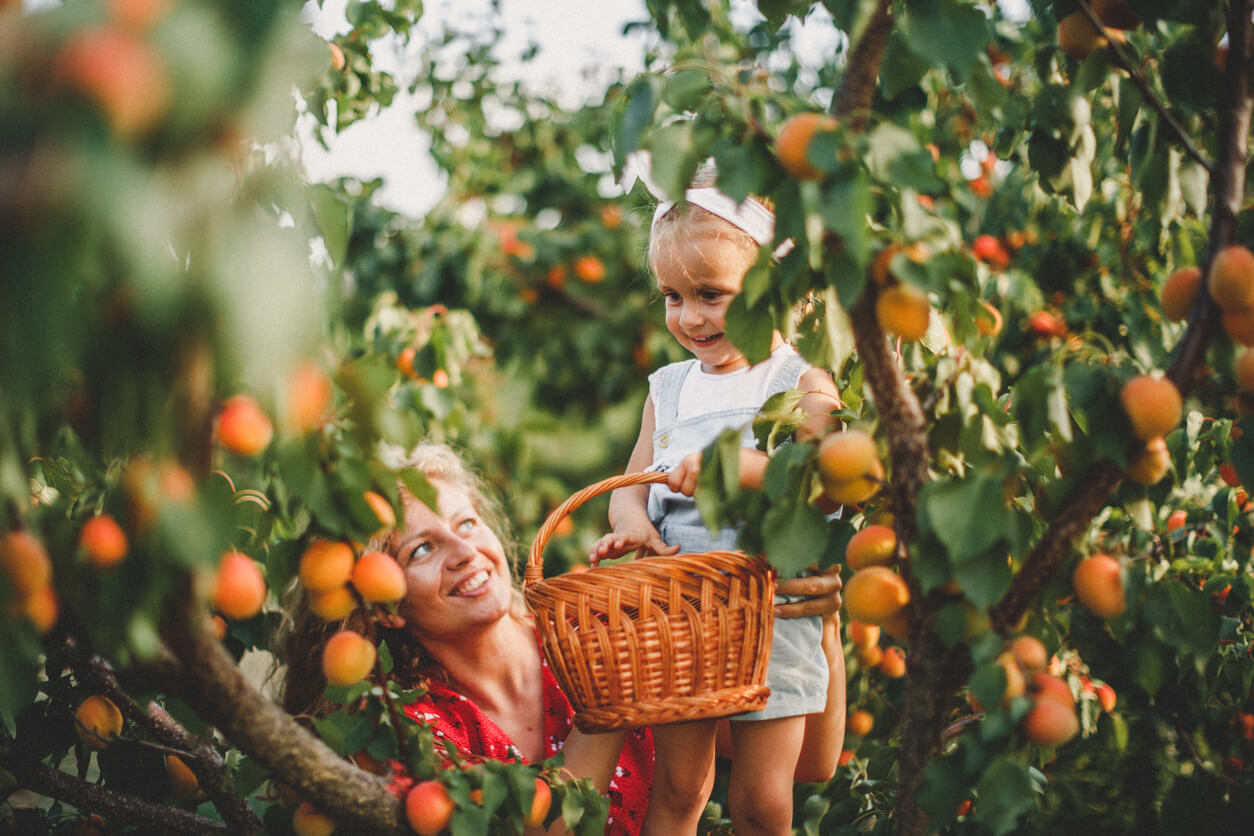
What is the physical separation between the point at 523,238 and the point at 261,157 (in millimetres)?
3816

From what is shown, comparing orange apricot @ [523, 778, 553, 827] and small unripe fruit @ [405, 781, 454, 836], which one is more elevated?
small unripe fruit @ [405, 781, 454, 836]

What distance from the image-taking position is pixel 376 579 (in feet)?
2.94

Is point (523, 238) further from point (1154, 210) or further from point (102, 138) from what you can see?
point (102, 138)

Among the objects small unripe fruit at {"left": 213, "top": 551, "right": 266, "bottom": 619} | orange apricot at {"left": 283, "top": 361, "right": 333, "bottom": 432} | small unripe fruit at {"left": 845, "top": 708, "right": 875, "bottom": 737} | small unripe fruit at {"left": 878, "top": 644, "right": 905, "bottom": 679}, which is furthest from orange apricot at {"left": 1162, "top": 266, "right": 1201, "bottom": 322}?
small unripe fruit at {"left": 845, "top": 708, "right": 875, "bottom": 737}

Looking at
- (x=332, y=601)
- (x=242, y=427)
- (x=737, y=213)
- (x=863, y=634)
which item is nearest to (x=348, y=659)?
(x=332, y=601)

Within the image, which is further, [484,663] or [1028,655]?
[484,663]

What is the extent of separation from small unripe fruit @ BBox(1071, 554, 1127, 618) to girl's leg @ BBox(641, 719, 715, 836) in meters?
0.71

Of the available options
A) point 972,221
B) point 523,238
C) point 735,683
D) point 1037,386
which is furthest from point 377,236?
point 1037,386

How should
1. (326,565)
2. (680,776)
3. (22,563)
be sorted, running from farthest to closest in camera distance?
(680,776)
(326,565)
(22,563)

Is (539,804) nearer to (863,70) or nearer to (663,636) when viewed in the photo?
(663,636)

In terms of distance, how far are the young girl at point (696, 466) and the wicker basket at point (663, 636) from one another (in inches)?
4.4

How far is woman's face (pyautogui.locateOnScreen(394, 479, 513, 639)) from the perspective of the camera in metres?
1.61

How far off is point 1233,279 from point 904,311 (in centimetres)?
29

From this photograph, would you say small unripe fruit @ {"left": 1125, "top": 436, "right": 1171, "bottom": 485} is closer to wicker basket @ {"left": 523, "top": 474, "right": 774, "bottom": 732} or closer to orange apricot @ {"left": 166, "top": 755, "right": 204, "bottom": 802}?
wicker basket @ {"left": 523, "top": 474, "right": 774, "bottom": 732}
